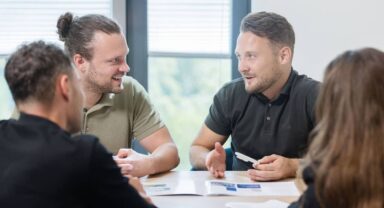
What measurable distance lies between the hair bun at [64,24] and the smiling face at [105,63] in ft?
0.47

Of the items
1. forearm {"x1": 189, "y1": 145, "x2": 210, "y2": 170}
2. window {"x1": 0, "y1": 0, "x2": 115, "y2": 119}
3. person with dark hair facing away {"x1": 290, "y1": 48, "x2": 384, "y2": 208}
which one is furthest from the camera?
window {"x1": 0, "y1": 0, "x2": 115, "y2": 119}

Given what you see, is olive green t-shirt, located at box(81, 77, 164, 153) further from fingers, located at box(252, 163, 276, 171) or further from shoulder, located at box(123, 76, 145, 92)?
fingers, located at box(252, 163, 276, 171)

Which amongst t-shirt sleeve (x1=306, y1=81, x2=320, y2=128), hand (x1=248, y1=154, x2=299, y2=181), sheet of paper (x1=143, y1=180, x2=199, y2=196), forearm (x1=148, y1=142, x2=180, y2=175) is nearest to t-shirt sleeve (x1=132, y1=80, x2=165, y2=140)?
forearm (x1=148, y1=142, x2=180, y2=175)

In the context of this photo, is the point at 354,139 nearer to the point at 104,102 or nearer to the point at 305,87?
the point at 305,87

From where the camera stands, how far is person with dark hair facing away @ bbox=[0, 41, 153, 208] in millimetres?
1264

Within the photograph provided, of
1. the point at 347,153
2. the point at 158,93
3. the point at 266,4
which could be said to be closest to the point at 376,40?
the point at 266,4

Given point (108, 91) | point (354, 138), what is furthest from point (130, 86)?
point (354, 138)

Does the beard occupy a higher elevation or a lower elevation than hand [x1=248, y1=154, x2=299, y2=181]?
higher

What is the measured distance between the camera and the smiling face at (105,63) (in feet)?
7.54

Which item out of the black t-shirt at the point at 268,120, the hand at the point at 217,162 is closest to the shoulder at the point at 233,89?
the black t-shirt at the point at 268,120

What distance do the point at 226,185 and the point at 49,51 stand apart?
0.90 m

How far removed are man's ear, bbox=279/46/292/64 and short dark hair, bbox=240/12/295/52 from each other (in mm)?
23

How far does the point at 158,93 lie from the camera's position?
3.39 metres

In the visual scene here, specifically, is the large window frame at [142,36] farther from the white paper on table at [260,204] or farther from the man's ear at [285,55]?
the white paper on table at [260,204]
